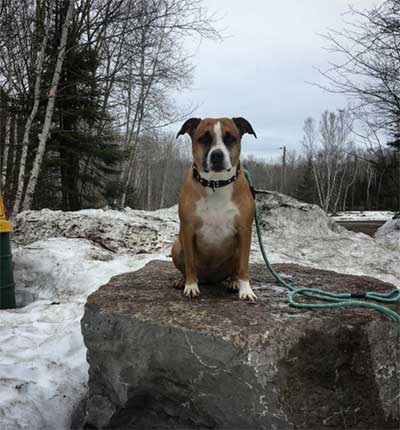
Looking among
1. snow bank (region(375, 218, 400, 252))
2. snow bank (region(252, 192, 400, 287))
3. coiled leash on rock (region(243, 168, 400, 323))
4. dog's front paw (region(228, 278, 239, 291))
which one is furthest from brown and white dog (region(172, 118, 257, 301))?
snow bank (region(375, 218, 400, 252))

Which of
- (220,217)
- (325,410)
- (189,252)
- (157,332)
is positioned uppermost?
(220,217)

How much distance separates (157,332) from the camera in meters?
1.84

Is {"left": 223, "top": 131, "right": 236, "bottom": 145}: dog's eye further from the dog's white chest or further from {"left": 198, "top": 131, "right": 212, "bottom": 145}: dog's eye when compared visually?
the dog's white chest

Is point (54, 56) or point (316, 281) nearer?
point (316, 281)

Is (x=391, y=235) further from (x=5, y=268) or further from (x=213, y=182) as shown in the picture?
(x=5, y=268)

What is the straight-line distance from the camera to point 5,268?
13.8 feet

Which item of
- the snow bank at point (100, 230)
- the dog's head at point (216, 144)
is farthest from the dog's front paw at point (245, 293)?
the snow bank at point (100, 230)

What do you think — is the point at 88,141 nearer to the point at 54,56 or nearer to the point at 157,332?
the point at 54,56

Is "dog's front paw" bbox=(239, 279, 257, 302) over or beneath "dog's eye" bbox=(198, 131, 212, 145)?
beneath

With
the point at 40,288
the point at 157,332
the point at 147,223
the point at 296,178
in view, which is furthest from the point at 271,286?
the point at 296,178

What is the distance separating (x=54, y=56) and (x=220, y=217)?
31.6 ft

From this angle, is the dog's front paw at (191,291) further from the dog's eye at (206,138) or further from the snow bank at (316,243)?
the snow bank at (316,243)

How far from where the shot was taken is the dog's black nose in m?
1.82

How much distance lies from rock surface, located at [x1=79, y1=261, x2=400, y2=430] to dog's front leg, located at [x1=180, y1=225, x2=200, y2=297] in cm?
8
